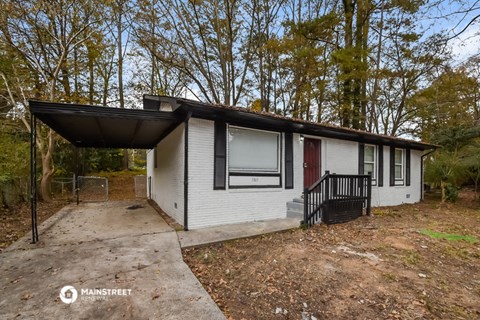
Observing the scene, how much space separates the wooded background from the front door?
192 inches

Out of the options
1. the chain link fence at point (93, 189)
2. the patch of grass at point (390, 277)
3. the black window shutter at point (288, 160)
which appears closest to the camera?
the patch of grass at point (390, 277)

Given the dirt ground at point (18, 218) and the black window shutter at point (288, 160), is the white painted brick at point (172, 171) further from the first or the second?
the dirt ground at point (18, 218)

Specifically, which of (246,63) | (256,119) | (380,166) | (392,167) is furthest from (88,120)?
(392,167)

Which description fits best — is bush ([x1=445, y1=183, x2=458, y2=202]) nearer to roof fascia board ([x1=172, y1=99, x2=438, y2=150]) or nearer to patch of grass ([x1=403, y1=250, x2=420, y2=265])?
roof fascia board ([x1=172, y1=99, x2=438, y2=150])

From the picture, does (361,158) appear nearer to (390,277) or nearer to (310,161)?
(310,161)

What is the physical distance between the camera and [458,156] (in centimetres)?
1034

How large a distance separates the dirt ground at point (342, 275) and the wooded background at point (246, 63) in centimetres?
692

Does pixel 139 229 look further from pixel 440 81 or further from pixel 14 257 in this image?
pixel 440 81

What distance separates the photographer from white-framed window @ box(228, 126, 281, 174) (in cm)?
575

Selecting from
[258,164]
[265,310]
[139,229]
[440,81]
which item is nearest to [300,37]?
[440,81]

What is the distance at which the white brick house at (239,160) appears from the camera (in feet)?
16.9

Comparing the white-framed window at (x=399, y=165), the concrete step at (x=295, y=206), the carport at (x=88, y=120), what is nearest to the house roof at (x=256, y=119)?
the carport at (x=88, y=120)

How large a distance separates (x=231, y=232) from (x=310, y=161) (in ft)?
12.0

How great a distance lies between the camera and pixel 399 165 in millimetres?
9758
